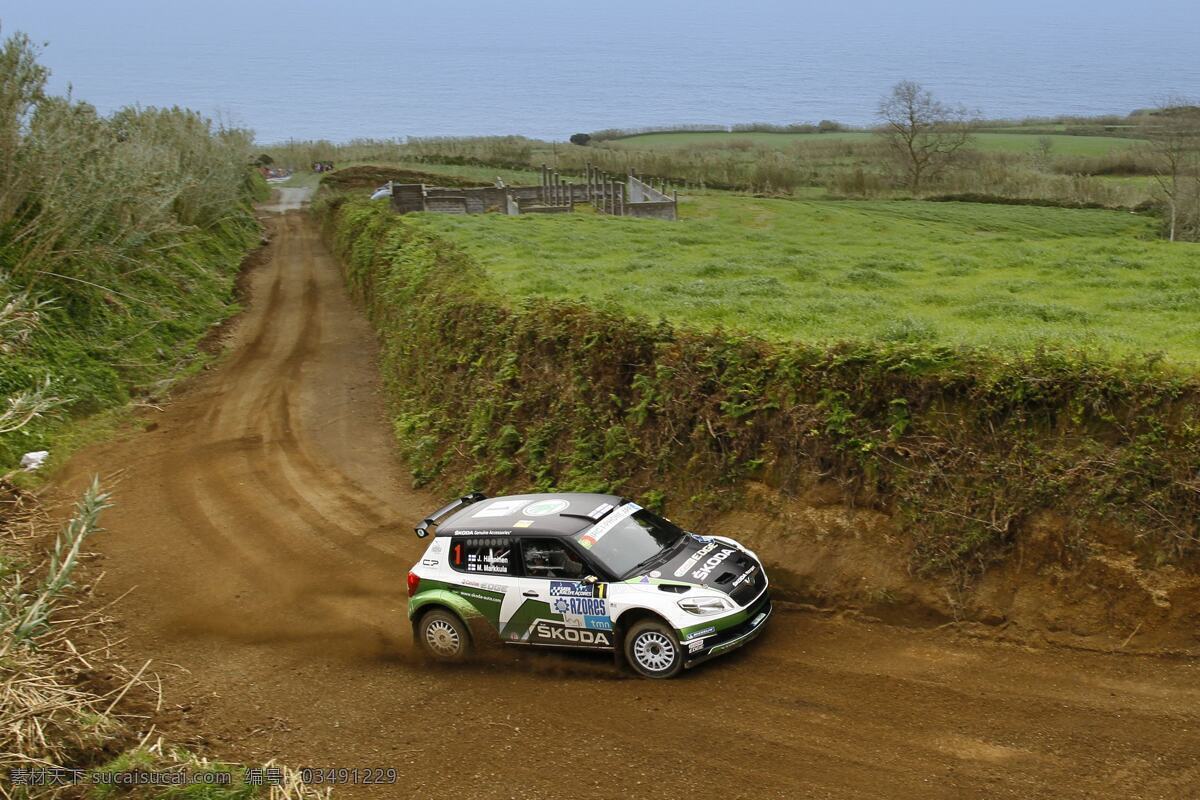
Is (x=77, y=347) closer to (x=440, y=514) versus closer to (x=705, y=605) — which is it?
(x=440, y=514)

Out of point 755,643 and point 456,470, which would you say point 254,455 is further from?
point 755,643

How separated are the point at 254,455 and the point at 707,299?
405 inches

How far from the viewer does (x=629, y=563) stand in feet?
38.8

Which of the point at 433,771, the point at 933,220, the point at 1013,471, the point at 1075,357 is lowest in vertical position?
the point at 433,771

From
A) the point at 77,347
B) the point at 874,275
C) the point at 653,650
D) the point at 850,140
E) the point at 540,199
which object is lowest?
the point at 653,650

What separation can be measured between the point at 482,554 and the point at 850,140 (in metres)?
94.6

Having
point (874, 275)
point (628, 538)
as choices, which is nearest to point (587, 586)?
point (628, 538)

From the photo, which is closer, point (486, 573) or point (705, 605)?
point (705, 605)

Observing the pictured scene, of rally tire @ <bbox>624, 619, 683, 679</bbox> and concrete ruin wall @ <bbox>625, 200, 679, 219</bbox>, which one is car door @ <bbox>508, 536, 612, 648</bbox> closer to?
rally tire @ <bbox>624, 619, 683, 679</bbox>

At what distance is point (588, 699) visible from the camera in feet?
36.6


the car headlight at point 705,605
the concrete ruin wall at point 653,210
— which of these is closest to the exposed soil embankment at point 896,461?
the car headlight at point 705,605

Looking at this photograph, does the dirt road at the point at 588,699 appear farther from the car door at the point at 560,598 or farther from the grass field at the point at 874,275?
the grass field at the point at 874,275

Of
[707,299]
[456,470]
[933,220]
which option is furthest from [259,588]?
[933,220]

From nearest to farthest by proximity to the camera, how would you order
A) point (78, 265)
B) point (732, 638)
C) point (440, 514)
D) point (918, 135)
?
point (732, 638) < point (440, 514) < point (78, 265) < point (918, 135)
